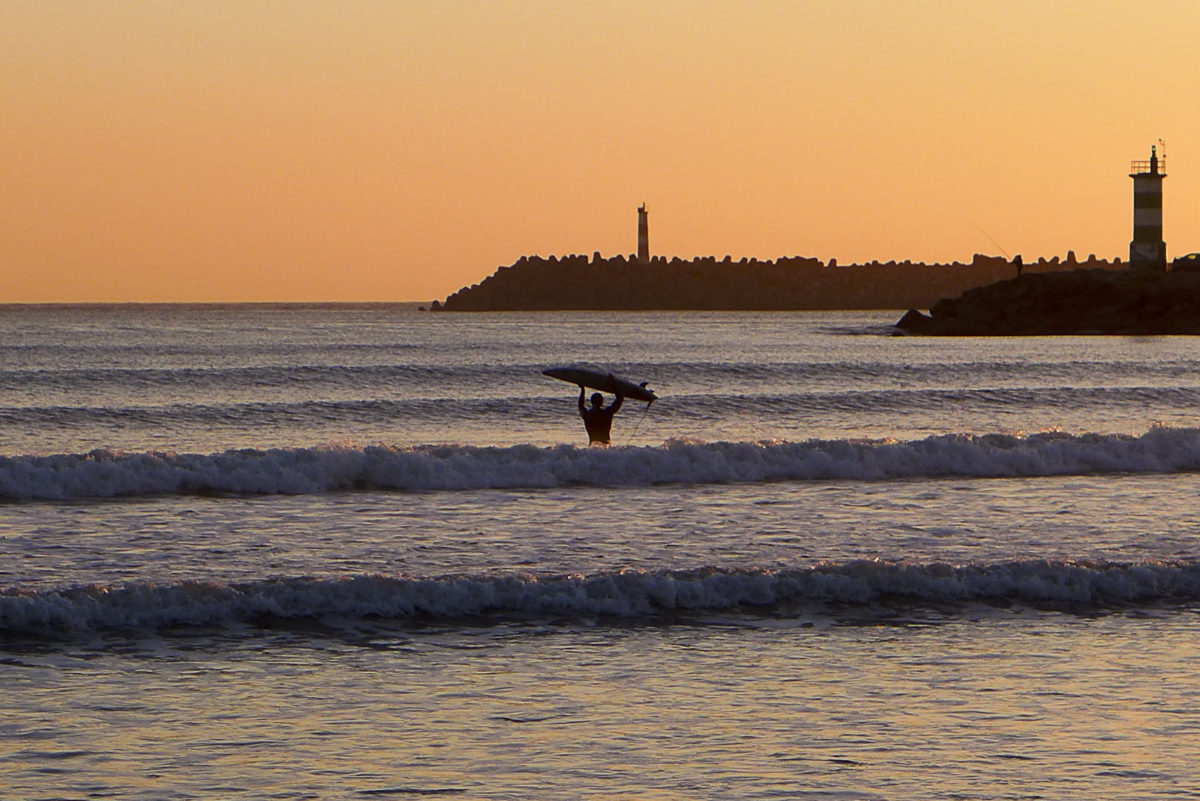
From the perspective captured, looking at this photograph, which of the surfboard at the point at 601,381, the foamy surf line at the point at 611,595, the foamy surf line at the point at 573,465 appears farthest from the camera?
the surfboard at the point at 601,381

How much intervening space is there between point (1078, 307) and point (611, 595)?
85.1 meters

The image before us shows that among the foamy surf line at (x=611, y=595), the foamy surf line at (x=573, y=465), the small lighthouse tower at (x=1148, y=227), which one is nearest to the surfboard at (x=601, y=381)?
the foamy surf line at (x=573, y=465)

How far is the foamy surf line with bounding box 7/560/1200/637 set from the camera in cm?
1117

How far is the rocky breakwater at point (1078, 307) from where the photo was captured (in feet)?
289

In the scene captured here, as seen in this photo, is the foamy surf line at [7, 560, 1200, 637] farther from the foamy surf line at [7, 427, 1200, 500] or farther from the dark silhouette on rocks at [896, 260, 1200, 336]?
the dark silhouette on rocks at [896, 260, 1200, 336]

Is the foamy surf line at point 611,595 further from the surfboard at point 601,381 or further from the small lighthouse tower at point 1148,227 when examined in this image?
the small lighthouse tower at point 1148,227

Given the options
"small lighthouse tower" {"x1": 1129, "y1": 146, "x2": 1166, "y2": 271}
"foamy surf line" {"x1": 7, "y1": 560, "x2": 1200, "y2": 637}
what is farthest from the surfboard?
"small lighthouse tower" {"x1": 1129, "y1": 146, "x2": 1166, "y2": 271}

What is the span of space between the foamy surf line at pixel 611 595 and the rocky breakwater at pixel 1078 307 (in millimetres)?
80345

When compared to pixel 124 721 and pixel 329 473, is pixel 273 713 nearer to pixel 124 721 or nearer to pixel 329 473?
pixel 124 721

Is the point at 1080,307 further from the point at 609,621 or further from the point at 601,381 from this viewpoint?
the point at 609,621

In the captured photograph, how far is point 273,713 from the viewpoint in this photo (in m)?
8.74

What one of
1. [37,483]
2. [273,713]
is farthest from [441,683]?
[37,483]

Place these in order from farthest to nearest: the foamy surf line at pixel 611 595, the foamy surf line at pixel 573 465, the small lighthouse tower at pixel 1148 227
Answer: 1. the small lighthouse tower at pixel 1148 227
2. the foamy surf line at pixel 573 465
3. the foamy surf line at pixel 611 595

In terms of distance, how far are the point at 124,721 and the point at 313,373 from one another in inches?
1778
